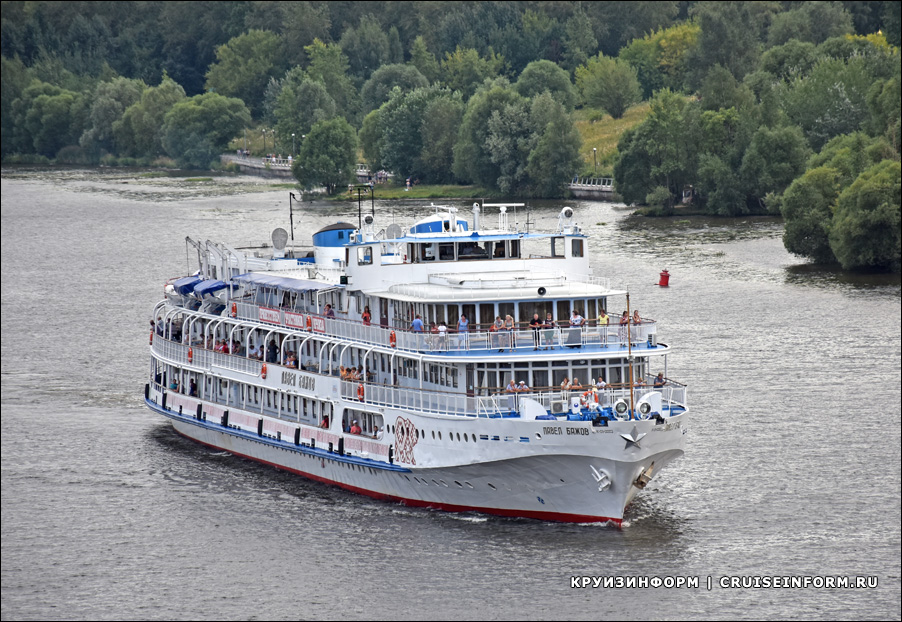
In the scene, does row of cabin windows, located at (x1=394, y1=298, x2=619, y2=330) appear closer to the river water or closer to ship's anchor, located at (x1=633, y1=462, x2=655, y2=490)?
ship's anchor, located at (x1=633, y1=462, x2=655, y2=490)

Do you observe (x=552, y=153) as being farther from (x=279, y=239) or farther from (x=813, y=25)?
(x=279, y=239)

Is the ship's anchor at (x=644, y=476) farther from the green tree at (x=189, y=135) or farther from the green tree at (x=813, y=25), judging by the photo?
the green tree at (x=189, y=135)

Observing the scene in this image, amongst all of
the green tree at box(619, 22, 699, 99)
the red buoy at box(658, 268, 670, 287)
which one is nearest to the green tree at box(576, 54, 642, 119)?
the green tree at box(619, 22, 699, 99)

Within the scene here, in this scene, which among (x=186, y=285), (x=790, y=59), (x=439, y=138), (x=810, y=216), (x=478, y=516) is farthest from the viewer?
(x=439, y=138)

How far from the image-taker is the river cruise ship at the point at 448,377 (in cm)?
4644

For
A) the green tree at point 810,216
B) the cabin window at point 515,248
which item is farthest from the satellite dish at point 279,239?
the green tree at point 810,216

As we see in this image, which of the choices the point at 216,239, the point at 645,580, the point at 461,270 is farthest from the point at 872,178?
the point at 645,580

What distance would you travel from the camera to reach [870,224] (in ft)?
325

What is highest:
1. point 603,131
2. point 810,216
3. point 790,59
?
point 790,59

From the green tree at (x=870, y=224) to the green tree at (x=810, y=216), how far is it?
2198 millimetres

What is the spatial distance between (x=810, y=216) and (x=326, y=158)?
217 feet

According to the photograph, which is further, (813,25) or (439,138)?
(813,25)

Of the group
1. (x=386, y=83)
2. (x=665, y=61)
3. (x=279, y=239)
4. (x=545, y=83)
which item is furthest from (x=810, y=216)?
(x=386, y=83)

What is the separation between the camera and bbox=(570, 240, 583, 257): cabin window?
172ft
